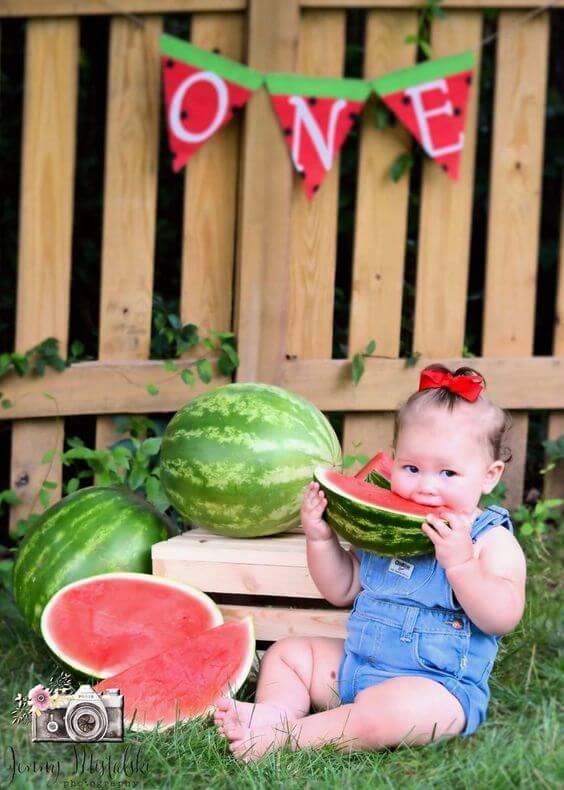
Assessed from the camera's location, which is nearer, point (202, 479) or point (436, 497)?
point (436, 497)

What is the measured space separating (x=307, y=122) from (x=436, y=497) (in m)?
2.08

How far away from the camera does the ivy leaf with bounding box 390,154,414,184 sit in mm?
4414

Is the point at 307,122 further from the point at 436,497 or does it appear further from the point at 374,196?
the point at 436,497

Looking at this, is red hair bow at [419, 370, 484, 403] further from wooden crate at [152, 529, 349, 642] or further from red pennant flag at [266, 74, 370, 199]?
red pennant flag at [266, 74, 370, 199]

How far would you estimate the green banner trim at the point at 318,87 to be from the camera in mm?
4277

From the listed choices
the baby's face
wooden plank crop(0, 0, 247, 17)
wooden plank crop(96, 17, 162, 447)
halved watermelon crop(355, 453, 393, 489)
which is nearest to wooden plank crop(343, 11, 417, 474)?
wooden plank crop(0, 0, 247, 17)

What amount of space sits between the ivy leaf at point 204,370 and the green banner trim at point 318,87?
3.65ft

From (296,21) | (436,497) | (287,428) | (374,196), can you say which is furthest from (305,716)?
(296,21)

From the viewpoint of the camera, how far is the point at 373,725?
2637 millimetres

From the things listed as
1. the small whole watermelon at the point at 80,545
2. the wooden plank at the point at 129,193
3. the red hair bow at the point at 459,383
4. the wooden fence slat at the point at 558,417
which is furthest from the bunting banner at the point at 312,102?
the red hair bow at the point at 459,383

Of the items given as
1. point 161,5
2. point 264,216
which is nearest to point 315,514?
point 264,216

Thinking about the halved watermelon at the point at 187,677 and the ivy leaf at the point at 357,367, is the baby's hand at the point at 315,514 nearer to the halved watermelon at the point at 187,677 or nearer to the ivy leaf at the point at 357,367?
the halved watermelon at the point at 187,677

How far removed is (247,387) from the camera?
11.4ft

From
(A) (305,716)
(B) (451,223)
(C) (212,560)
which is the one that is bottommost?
(A) (305,716)
